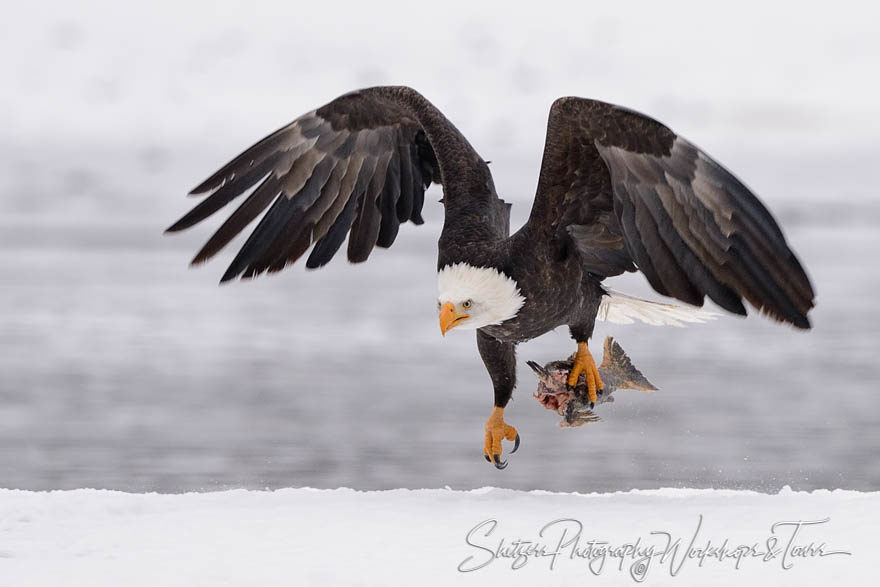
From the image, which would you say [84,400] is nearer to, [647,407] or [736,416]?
[647,407]

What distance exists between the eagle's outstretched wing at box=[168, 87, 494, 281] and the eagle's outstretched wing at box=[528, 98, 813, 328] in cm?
69

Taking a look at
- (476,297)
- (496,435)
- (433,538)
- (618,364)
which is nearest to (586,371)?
(618,364)

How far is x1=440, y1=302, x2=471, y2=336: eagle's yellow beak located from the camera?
438 cm

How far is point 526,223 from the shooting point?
15.2 ft

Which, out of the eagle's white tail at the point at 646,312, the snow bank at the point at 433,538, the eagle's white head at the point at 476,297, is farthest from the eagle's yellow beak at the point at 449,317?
the eagle's white tail at the point at 646,312

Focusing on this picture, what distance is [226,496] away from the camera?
475cm

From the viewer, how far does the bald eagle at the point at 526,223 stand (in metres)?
3.92

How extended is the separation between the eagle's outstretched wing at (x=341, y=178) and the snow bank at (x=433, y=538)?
3.23ft

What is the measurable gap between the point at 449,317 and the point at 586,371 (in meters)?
0.91

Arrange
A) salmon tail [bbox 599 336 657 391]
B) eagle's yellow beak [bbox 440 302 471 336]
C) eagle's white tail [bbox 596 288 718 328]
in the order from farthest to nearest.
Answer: eagle's white tail [bbox 596 288 718 328]
salmon tail [bbox 599 336 657 391]
eagle's yellow beak [bbox 440 302 471 336]

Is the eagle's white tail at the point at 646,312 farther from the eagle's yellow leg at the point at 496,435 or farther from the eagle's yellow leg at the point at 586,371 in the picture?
the eagle's yellow leg at the point at 496,435

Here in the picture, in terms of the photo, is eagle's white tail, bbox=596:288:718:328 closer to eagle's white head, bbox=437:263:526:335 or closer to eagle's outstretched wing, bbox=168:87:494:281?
eagle's outstretched wing, bbox=168:87:494:281

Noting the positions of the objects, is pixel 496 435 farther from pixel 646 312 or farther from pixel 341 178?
pixel 341 178

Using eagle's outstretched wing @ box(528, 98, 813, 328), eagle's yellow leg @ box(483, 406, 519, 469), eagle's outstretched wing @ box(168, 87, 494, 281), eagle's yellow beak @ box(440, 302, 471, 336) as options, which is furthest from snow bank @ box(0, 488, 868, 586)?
eagle's outstretched wing @ box(168, 87, 494, 281)
